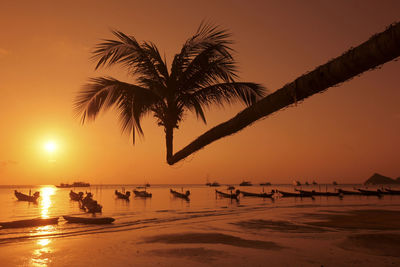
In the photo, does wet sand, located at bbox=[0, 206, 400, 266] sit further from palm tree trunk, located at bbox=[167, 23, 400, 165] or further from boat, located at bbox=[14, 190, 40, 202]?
boat, located at bbox=[14, 190, 40, 202]

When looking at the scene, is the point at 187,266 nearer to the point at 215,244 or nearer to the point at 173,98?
the point at 215,244

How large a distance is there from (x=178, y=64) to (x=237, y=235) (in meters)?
15.7

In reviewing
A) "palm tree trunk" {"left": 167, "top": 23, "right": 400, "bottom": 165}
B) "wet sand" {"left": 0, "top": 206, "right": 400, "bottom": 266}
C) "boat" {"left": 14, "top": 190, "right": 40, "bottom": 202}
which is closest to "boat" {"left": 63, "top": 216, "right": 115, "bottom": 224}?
"wet sand" {"left": 0, "top": 206, "right": 400, "bottom": 266}

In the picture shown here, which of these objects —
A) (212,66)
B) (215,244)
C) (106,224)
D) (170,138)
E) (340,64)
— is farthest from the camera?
(106,224)

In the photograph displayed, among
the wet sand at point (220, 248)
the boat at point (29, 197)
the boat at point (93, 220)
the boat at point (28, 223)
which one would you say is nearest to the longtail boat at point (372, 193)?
the wet sand at point (220, 248)

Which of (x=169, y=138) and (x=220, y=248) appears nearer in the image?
(x=169, y=138)

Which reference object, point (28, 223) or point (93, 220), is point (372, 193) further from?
point (28, 223)

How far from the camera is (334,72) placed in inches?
96.1

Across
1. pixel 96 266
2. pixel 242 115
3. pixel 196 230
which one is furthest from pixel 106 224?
pixel 242 115

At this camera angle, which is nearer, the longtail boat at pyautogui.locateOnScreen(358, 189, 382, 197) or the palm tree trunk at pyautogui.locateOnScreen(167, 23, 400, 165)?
the palm tree trunk at pyautogui.locateOnScreen(167, 23, 400, 165)

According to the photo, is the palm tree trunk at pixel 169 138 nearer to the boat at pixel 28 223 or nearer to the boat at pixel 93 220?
the boat at pixel 93 220

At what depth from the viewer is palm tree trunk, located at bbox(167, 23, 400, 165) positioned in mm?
2088

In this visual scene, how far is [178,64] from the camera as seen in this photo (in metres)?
6.75

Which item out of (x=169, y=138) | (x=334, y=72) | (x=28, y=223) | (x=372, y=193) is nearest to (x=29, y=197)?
(x=28, y=223)
